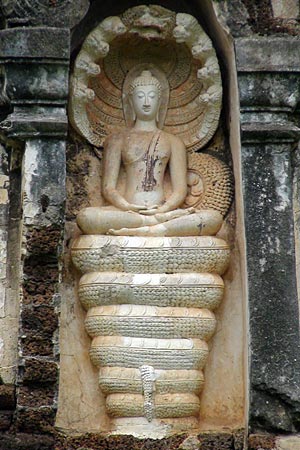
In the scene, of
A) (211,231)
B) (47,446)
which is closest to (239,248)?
(211,231)

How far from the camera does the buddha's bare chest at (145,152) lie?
11089mm

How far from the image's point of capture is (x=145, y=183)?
11.0m

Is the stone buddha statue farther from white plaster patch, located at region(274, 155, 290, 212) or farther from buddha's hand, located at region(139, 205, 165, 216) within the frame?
white plaster patch, located at region(274, 155, 290, 212)

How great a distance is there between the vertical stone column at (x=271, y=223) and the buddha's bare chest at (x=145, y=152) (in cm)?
72

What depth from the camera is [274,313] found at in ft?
34.2

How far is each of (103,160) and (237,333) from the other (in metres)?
1.75

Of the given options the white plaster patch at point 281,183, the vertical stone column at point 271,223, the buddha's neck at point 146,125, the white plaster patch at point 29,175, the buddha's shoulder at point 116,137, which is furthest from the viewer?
the buddha's neck at point 146,125

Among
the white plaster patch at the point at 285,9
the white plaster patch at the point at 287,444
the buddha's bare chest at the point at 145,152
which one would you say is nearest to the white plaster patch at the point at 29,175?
the buddha's bare chest at the point at 145,152

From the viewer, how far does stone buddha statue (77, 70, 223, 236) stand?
35.3 feet

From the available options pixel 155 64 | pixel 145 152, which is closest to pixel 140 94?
pixel 155 64

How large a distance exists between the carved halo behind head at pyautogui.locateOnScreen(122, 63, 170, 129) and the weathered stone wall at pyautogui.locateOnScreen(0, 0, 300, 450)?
552mm

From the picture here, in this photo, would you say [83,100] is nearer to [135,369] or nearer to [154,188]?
[154,188]

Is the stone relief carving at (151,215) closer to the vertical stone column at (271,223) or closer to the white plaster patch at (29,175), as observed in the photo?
the vertical stone column at (271,223)

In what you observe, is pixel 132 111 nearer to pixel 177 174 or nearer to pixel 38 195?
pixel 177 174
